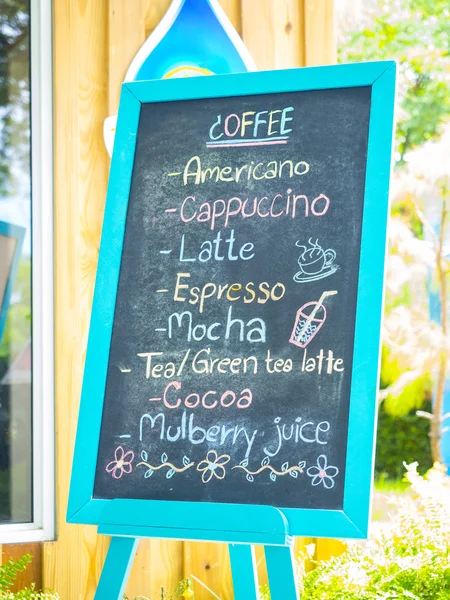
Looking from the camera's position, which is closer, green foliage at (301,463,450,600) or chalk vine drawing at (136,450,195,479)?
chalk vine drawing at (136,450,195,479)

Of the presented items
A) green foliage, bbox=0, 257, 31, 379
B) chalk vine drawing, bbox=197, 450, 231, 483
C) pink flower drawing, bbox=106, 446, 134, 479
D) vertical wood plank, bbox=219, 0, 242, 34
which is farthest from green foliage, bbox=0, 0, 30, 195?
chalk vine drawing, bbox=197, 450, 231, 483

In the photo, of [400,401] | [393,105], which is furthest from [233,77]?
[400,401]

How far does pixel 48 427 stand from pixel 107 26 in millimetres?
1232

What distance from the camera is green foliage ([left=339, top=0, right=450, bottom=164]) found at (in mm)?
5465

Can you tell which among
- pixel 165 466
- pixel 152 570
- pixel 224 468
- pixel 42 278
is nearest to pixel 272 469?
pixel 224 468

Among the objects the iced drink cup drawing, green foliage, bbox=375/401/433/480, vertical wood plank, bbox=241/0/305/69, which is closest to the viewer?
the iced drink cup drawing

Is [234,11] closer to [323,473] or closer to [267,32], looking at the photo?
[267,32]

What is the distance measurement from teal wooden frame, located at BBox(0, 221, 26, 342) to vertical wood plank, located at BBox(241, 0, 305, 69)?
90 cm

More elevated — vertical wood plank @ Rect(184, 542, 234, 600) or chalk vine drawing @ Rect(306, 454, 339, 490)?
chalk vine drawing @ Rect(306, 454, 339, 490)

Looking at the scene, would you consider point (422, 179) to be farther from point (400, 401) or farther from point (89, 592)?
point (89, 592)

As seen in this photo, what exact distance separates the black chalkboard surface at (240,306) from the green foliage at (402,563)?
56 cm

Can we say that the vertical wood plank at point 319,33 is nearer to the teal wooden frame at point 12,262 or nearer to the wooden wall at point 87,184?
the wooden wall at point 87,184

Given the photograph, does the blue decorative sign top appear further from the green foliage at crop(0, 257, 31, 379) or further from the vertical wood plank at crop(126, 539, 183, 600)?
the vertical wood plank at crop(126, 539, 183, 600)

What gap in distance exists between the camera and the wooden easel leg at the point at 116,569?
1.48 m
